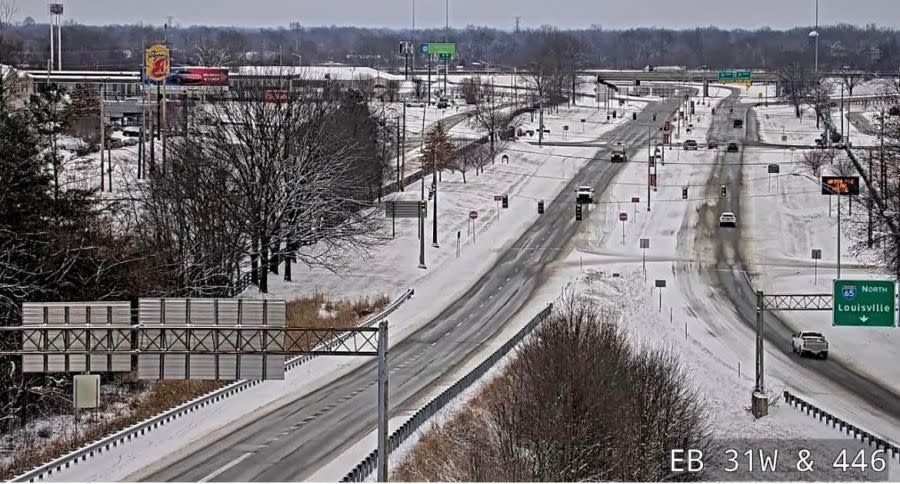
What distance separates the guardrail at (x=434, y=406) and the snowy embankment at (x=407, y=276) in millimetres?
1195

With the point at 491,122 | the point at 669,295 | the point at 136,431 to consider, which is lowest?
the point at 669,295

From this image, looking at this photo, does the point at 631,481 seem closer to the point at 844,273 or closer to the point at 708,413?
the point at 708,413

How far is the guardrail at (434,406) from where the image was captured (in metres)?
34.9

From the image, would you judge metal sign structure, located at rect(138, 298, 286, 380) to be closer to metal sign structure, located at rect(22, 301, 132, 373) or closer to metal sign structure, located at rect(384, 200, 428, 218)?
Result: metal sign structure, located at rect(22, 301, 132, 373)

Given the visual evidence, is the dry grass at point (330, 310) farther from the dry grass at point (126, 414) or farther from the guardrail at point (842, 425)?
the guardrail at point (842, 425)

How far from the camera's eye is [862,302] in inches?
1864

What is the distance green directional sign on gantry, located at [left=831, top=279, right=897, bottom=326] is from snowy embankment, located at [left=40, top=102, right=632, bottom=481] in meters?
14.7

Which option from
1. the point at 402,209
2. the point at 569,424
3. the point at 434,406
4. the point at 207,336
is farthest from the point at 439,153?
the point at 207,336

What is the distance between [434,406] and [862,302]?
16775 millimetres

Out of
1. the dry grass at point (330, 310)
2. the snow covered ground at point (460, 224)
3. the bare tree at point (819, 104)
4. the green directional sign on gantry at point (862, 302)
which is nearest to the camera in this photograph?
the green directional sign on gantry at point (862, 302)

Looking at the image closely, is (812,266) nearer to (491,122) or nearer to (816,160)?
(816,160)

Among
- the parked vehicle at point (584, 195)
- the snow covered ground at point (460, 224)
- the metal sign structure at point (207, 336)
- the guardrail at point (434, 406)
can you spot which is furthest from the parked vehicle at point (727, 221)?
the metal sign structure at point (207, 336)

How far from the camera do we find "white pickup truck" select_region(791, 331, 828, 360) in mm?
56969

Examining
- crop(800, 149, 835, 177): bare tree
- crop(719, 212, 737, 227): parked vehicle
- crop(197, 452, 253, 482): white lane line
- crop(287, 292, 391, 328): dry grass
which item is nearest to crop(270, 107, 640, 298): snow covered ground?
crop(287, 292, 391, 328): dry grass
